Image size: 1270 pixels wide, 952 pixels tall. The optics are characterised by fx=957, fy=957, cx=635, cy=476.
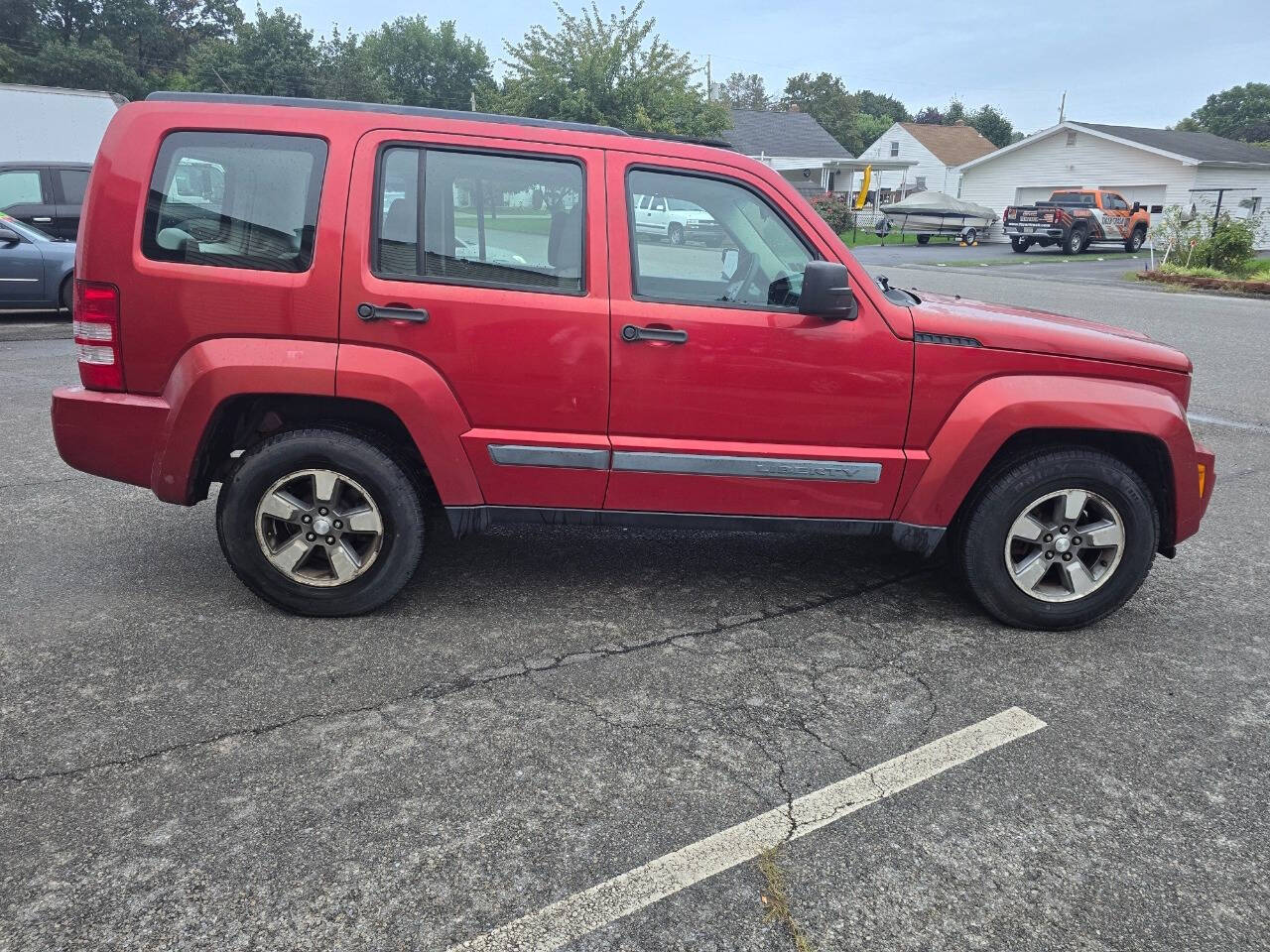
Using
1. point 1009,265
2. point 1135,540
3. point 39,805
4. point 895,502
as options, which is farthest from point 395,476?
point 1009,265

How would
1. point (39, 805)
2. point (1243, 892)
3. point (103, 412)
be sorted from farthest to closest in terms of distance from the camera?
point (103, 412), point (39, 805), point (1243, 892)

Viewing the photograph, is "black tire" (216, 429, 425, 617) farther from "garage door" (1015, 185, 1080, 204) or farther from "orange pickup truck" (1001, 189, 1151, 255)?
"garage door" (1015, 185, 1080, 204)

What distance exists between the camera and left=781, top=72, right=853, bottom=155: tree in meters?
93.2

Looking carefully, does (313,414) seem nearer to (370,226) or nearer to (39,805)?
(370,226)

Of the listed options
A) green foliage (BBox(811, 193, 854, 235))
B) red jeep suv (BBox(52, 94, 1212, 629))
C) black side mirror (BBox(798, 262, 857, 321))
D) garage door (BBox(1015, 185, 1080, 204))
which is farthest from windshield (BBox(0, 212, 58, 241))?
garage door (BBox(1015, 185, 1080, 204))

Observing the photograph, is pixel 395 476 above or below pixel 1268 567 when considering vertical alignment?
above

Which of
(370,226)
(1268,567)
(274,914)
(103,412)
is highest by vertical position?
(370,226)

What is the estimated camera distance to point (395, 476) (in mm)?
3709

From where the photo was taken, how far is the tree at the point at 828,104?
9325 centimetres

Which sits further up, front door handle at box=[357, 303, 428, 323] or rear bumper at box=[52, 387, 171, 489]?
front door handle at box=[357, 303, 428, 323]

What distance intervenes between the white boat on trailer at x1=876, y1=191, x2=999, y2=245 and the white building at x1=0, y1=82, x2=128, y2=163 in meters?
27.8

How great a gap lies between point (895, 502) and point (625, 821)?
186cm

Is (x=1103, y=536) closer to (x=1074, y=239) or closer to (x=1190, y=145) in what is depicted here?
(x=1074, y=239)

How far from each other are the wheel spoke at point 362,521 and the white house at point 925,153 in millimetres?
56089
